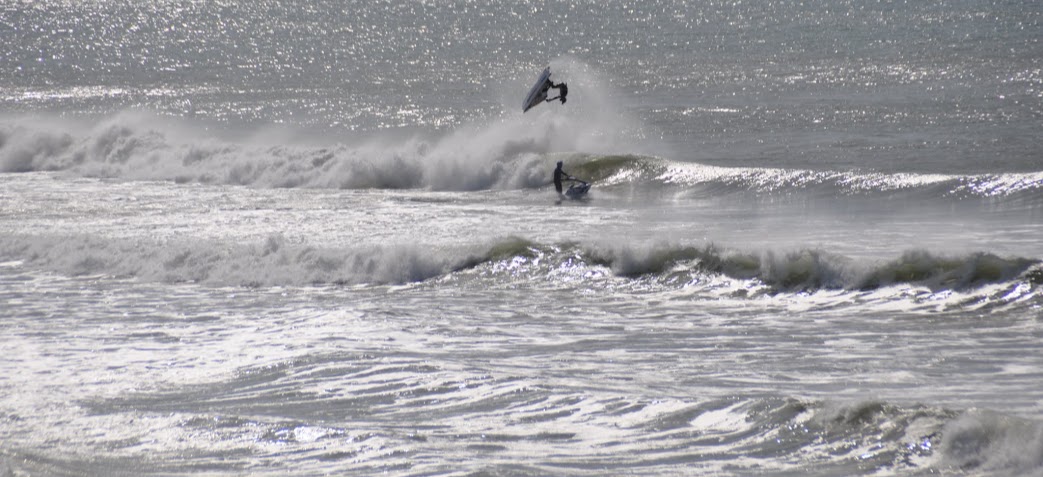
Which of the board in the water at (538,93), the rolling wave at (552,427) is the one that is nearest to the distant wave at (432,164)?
the board in the water at (538,93)

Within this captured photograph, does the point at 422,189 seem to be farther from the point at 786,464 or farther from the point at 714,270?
the point at 786,464

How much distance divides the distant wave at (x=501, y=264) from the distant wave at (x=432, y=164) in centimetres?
804

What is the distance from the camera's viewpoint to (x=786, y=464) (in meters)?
9.83

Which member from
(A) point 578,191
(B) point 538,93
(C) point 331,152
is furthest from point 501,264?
(C) point 331,152

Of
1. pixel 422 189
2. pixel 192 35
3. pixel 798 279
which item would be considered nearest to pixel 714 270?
pixel 798 279

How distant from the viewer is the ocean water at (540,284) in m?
10.7

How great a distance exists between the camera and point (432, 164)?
32.1 m

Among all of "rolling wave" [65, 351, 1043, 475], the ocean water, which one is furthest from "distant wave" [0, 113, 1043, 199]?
"rolling wave" [65, 351, 1043, 475]

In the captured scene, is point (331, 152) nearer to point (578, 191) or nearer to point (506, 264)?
point (578, 191)

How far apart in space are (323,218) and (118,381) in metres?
12.6

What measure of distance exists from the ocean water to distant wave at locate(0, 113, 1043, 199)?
5.0 inches

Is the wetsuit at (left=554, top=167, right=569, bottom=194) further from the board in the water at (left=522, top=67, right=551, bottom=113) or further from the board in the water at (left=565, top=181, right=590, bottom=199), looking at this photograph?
the board in the water at (left=522, top=67, right=551, bottom=113)

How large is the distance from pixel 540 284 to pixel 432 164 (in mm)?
13994

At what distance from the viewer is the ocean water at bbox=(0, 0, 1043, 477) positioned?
10719 mm
